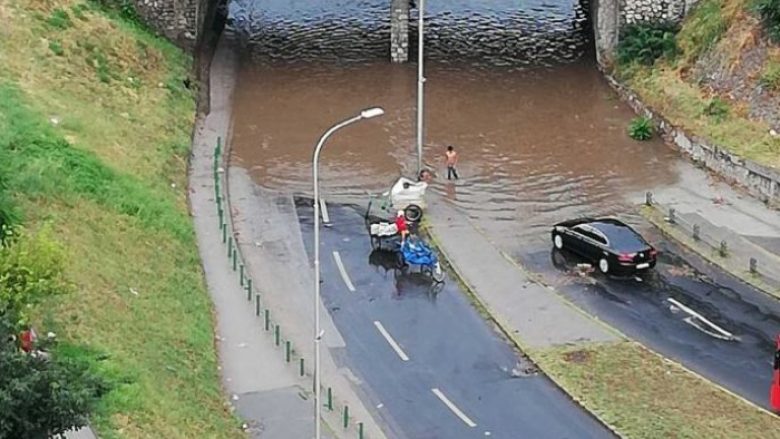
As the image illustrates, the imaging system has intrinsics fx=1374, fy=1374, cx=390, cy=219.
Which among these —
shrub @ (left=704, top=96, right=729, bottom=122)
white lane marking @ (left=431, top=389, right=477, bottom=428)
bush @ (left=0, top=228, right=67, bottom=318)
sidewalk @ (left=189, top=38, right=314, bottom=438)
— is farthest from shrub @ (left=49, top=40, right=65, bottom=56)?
bush @ (left=0, top=228, right=67, bottom=318)

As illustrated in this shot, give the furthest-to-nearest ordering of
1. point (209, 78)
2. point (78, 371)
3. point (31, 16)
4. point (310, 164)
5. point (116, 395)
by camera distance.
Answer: point (209, 78)
point (31, 16)
point (310, 164)
point (116, 395)
point (78, 371)

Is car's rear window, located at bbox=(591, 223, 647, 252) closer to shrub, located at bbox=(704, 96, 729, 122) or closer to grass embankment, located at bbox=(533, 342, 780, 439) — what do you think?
grass embankment, located at bbox=(533, 342, 780, 439)

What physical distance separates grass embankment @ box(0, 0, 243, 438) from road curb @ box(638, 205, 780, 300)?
1388cm

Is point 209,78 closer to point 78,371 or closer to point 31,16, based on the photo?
point 31,16

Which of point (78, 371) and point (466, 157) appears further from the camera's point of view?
point (466, 157)

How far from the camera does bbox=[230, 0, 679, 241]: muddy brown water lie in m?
45.1

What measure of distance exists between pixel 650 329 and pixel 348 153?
16.5 metres

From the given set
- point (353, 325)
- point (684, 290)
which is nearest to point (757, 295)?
point (684, 290)

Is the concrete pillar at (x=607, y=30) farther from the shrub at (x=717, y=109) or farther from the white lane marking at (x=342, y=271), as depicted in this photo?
the white lane marking at (x=342, y=271)

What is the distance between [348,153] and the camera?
48.0 metres

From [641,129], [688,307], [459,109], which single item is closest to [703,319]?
[688,307]

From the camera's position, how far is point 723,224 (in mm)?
41250

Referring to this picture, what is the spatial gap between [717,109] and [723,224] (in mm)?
7654

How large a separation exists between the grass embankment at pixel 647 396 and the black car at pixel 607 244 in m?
4.42
